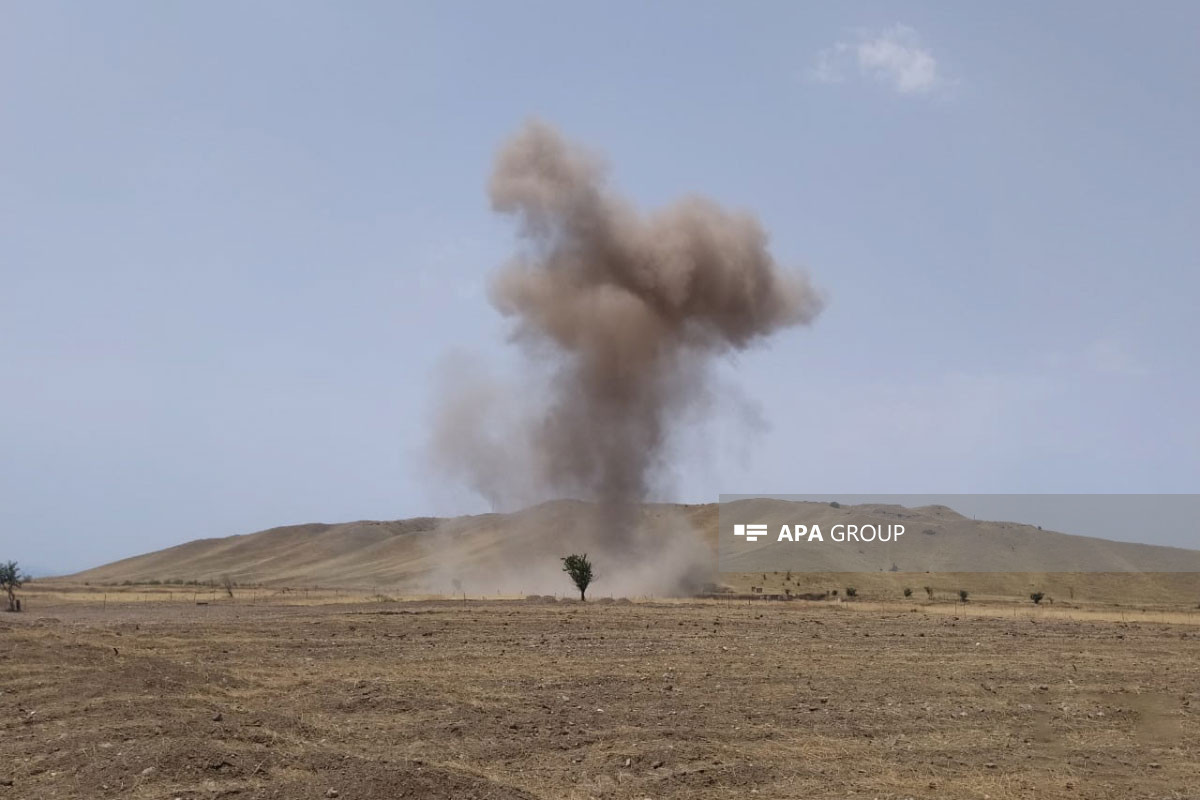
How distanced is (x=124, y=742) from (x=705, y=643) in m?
18.9

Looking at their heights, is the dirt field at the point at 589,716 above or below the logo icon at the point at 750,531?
below

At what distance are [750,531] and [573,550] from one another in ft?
167

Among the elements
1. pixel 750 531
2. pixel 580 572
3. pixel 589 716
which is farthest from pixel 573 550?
pixel 589 716

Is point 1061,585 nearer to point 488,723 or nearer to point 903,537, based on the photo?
point 903,537

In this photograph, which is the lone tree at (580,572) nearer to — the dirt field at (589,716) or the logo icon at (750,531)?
the dirt field at (589,716)

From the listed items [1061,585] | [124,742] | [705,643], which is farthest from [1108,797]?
[1061,585]

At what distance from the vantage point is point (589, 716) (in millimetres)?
→ 16984

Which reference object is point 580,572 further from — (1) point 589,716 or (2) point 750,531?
(2) point 750,531

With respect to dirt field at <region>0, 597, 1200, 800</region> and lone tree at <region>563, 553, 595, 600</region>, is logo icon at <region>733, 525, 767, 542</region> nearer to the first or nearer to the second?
lone tree at <region>563, 553, 595, 600</region>

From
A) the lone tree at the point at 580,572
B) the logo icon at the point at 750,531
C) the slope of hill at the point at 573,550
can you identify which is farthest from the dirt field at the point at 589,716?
the logo icon at the point at 750,531

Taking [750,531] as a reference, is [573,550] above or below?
below

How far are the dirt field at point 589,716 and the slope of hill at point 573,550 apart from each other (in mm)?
42661

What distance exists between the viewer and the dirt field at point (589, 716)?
40.3 feet

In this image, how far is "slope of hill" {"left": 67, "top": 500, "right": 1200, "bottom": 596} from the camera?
271 ft
